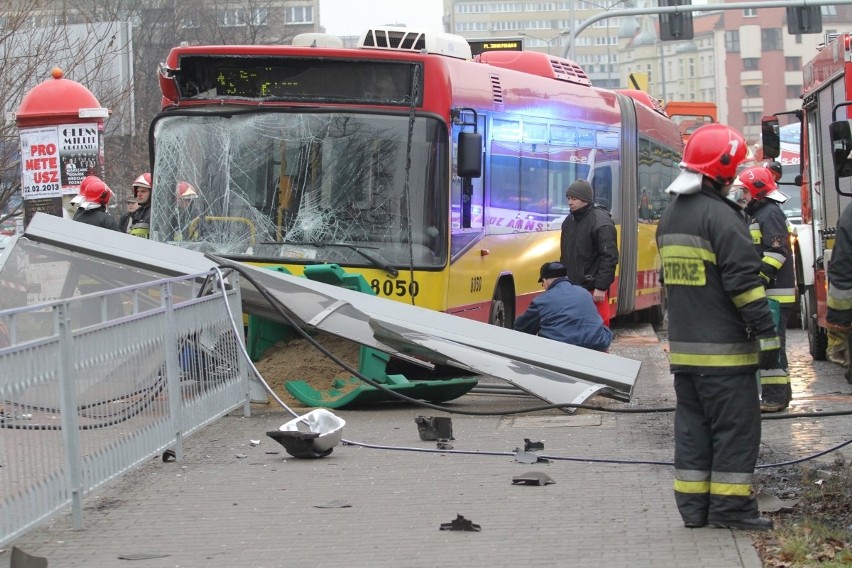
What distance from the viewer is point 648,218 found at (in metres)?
21.2

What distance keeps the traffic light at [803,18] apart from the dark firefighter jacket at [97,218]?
737 inches

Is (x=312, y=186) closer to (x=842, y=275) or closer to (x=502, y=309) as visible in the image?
(x=502, y=309)

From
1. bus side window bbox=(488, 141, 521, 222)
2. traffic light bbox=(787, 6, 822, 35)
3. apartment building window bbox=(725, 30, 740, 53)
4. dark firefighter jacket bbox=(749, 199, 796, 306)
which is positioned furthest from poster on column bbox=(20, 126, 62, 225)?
apartment building window bbox=(725, 30, 740, 53)

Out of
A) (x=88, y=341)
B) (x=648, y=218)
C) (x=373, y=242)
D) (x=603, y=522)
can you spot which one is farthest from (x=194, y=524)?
(x=648, y=218)

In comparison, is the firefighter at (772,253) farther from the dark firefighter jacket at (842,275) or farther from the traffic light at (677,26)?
the traffic light at (677,26)

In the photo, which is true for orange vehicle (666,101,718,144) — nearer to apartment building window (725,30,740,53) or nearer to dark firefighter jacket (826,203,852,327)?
dark firefighter jacket (826,203,852,327)

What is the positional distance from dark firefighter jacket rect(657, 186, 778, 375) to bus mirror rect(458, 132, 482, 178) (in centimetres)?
513

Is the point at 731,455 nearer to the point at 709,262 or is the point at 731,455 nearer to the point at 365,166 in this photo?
the point at 709,262

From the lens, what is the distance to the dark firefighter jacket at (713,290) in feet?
21.4

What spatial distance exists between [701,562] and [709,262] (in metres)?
1.44

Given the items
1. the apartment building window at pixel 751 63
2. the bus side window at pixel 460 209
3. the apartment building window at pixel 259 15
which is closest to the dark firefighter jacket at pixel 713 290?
the bus side window at pixel 460 209

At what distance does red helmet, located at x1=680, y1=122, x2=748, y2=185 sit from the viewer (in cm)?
680

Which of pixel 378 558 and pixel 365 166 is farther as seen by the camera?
pixel 365 166

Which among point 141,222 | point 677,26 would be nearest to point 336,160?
point 141,222
